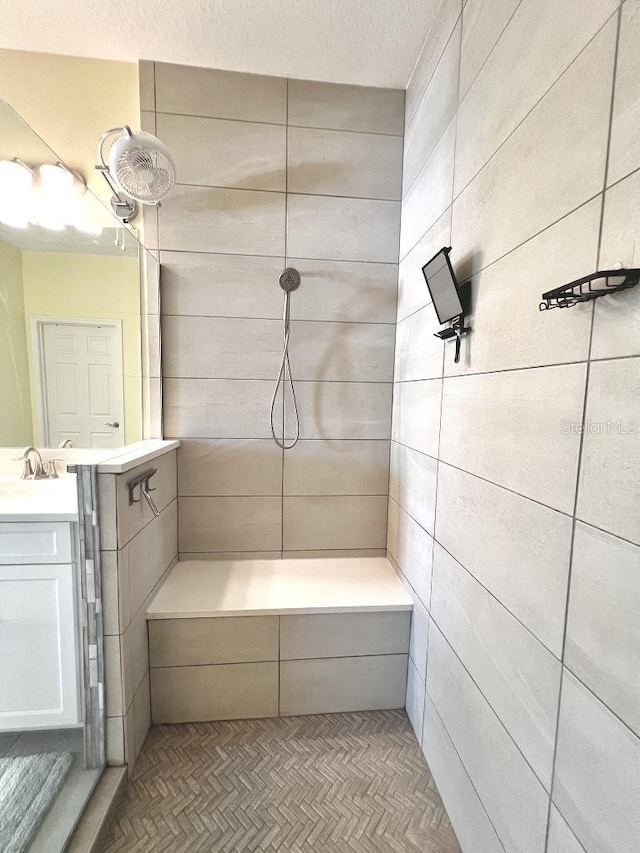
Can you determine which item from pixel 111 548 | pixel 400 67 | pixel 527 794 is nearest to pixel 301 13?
pixel 400 67

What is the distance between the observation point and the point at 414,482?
66.0 inches

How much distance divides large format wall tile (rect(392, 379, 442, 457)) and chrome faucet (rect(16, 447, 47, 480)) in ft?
5.57

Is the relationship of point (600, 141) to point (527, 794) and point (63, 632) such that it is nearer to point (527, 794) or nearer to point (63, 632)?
point (527, 794)

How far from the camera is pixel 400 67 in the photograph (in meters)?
1.73

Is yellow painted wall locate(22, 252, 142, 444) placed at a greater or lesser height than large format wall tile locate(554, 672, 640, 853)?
greater

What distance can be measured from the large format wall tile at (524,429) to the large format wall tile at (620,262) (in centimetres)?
8

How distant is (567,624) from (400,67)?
7.56 ft

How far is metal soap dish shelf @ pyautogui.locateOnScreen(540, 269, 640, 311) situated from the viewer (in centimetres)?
61

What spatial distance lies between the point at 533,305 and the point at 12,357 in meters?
1.98

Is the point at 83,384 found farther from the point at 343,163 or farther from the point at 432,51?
the point at 432,51

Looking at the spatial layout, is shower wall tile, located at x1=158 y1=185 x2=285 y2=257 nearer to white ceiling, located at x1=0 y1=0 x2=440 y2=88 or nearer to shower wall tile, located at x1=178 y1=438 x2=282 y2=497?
white ceiling, located at x1=0 y1=0 x2=440 y2=88

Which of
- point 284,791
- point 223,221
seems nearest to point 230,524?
point 284,791

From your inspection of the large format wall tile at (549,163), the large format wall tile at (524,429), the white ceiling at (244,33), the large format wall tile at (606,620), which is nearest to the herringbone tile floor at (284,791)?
the large format wall tile at (606,620)

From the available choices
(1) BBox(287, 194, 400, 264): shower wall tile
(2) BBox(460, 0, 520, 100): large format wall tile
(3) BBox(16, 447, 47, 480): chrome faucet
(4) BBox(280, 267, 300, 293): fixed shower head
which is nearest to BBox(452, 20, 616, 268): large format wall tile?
(2) BBox(460, 0, 520, 100): large format wall tile
